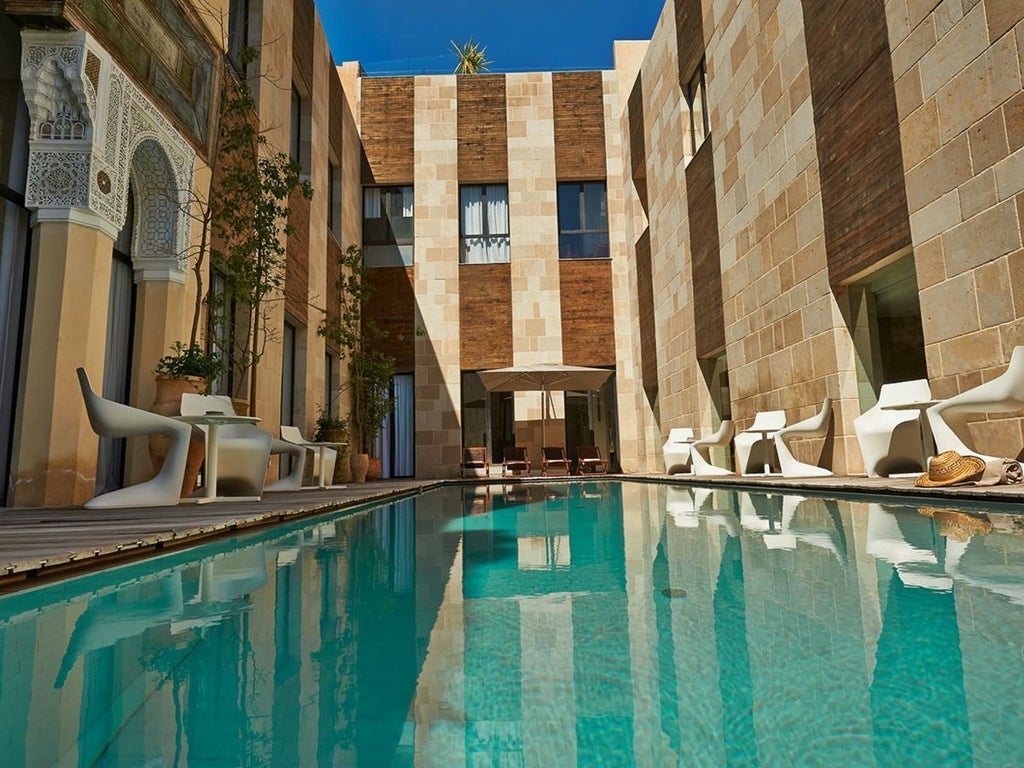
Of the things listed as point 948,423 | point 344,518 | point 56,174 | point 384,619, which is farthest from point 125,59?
point 948,423

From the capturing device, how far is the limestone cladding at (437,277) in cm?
1276

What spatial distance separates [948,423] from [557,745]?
4515 millimetres

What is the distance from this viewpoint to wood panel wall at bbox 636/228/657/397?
38.8 feet

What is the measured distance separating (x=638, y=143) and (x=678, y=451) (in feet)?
21.0

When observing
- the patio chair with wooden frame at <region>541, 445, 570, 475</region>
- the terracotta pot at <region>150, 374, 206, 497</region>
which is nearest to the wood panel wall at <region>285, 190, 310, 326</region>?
the terracotta pot at <region>150, 374, 206, 497</region>

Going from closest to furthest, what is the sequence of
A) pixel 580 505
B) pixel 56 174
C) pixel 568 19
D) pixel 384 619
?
pixel 384 619 < pixel 56 174 < pixel 580 505 < pixel 568 19

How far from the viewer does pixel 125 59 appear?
5.07m

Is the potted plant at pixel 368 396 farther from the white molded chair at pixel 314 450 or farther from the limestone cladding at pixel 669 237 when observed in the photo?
the limestone cladding at pixel 669 237

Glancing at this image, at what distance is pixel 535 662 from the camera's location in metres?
1.09

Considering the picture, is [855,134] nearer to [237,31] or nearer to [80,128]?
[80,128]

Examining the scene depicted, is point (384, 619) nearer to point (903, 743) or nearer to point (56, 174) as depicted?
point (903, 743)

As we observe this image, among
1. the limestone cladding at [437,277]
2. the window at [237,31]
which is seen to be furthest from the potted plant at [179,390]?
the limestone cladding at [437,277]

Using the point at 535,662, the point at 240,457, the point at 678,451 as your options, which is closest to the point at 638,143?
the point at 678,451

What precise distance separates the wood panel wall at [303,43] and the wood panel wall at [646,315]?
635 centimetres
